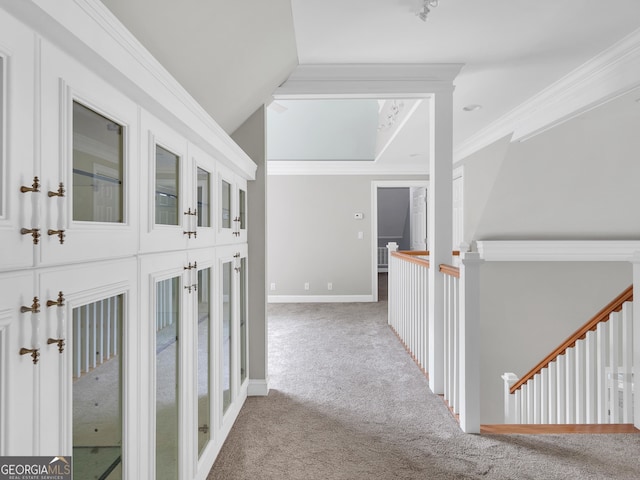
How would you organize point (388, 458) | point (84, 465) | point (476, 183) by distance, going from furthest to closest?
point (476, 183) < point (388, 458) < point (84, 465)

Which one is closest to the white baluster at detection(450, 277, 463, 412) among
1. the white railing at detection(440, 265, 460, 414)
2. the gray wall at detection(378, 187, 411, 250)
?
the white railing at detection(440, 265, 460, 414)

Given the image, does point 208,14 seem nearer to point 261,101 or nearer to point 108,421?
point 261,101

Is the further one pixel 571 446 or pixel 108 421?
pixel 571 446

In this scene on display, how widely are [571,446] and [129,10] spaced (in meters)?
2.70

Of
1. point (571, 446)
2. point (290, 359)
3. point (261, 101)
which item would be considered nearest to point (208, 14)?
point (261, 101)

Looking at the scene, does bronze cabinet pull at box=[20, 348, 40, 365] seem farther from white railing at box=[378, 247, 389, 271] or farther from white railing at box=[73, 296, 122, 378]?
white railing at box=[378, 247, 389, 271]

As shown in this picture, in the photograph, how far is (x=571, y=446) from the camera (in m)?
2.08

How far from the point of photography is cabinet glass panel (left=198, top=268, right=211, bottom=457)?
69.7 inches

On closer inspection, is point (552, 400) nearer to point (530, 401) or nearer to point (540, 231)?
point (530, 401)

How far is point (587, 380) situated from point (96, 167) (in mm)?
2813

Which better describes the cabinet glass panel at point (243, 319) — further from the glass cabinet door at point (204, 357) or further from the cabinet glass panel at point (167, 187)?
the cabinet glass panel at point (167, 187)

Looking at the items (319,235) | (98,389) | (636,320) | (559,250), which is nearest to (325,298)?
(319,235)

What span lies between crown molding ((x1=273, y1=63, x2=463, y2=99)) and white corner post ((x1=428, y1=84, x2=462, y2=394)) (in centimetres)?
10

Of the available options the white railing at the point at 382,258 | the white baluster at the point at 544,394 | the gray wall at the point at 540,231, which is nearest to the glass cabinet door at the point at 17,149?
the white baluster at the point at 544,394
